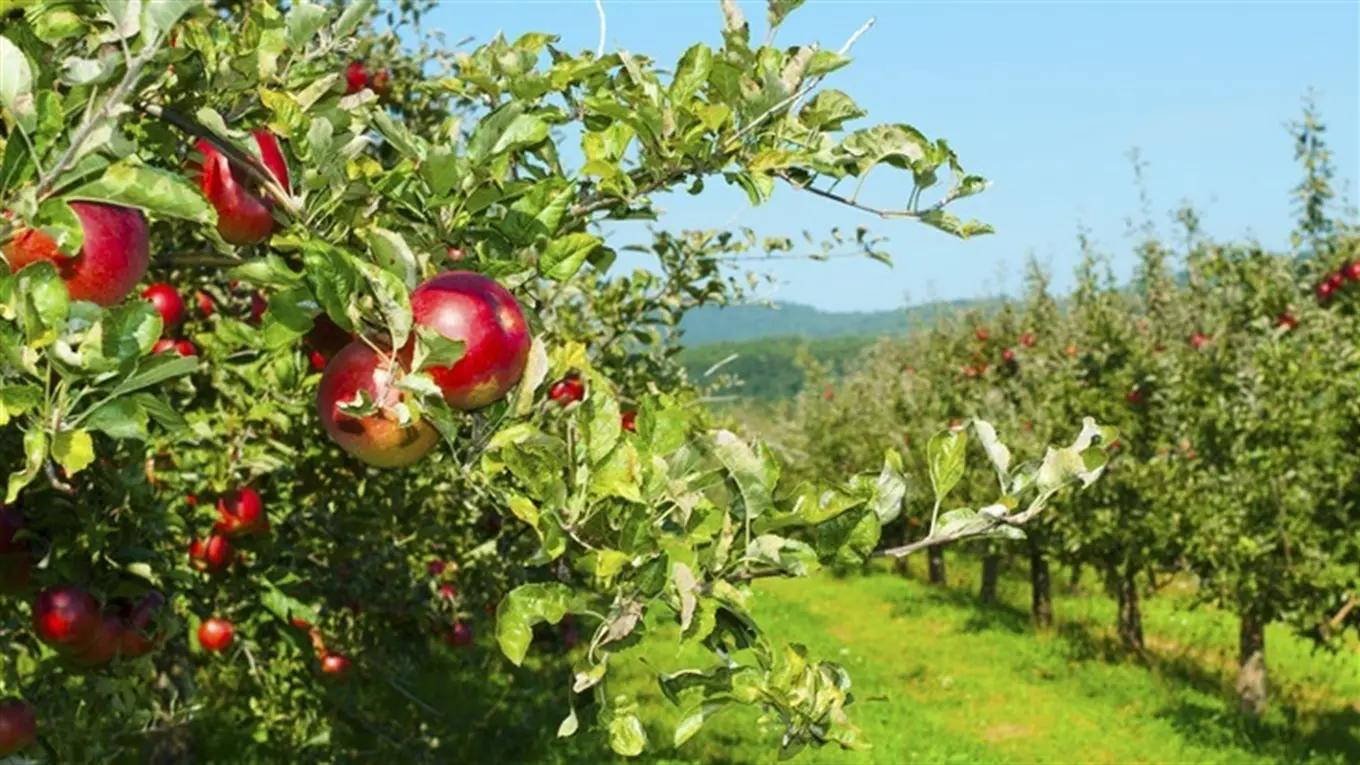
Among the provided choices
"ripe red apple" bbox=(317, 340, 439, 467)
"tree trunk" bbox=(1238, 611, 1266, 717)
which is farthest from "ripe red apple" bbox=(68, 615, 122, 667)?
"tree trunk" bbox=(1238, 611, 1266, 717)

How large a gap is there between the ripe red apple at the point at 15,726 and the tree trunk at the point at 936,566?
1730 cm

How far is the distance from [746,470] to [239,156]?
757 mm

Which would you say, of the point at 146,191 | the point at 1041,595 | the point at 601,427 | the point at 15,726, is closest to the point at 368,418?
the point at 601,427

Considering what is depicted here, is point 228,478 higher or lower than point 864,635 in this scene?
higher

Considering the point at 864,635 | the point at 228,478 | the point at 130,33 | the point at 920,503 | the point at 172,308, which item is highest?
the point at 130,33

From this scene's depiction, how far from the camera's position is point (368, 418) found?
153cm

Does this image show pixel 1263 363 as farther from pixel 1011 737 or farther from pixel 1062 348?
pixel 1062 348

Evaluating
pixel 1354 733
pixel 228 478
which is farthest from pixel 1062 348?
pixel 228 478

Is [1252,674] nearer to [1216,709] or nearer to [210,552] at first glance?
[1216,709]

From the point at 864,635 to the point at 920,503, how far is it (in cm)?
358

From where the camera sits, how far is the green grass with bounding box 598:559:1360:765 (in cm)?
952

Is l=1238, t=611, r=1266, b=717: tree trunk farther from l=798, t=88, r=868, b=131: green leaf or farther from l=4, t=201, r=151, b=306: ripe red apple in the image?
l=4, t=201, r=151, b=306: ripe red apple

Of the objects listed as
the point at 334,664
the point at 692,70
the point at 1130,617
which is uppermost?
the point at 692,70

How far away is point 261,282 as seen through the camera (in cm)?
146
